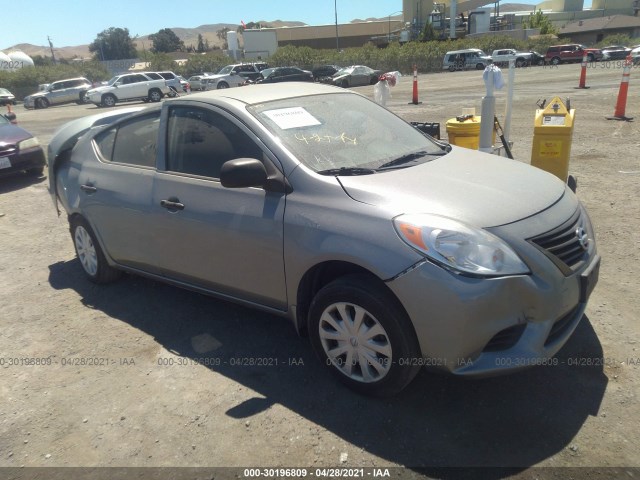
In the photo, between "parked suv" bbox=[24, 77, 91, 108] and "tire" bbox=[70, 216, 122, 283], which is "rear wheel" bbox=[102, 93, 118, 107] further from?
"tire" bbox=[70, 216, 122, 283]

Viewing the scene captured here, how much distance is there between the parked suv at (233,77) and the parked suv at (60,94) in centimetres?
795

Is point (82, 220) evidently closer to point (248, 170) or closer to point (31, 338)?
point (31, 338)

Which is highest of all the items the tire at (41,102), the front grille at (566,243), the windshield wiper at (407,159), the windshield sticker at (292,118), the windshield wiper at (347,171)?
the windshield sticker at (292,118)

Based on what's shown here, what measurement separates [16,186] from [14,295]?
17.7 feet

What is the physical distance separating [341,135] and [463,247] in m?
1.32

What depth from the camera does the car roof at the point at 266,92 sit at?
11.7 ft

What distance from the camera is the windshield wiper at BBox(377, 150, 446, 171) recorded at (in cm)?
325

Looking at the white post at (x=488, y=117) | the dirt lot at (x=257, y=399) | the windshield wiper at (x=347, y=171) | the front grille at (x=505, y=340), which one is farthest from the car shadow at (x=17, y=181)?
the front grille at (x=505, y=340)

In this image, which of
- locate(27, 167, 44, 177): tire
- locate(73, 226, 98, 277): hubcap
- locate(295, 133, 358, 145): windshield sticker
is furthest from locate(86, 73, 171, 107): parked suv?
locate(295, 133, 358, 145): windshield sticker

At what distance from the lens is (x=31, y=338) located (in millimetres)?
3939

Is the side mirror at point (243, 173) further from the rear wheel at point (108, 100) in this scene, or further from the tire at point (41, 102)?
the tire at point (41, 102)

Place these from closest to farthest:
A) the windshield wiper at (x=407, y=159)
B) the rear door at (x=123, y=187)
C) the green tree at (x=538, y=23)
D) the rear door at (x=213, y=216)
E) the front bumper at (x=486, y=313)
Answer: the front bumper at (x=486, y=313), the rear door at (x=213, y=216), the windshield wiper at (x=407, y=159), the rear door at (x=123, y=187), the green tree at (x=538, y=23)

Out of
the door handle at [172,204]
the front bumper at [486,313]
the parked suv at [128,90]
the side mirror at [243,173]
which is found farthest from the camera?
the parked suv at [128,90]

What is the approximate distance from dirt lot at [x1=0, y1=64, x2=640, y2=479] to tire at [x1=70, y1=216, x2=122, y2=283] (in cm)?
17
